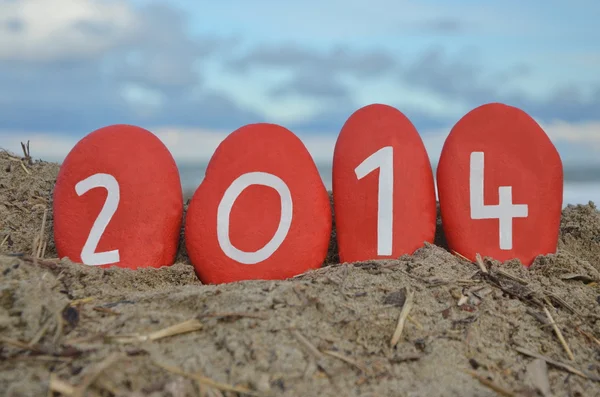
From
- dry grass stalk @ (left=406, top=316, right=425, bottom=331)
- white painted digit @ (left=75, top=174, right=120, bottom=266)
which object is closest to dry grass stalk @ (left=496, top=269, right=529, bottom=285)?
dry grass stalk @ (left=406, top=316, right=425, bottom=331)

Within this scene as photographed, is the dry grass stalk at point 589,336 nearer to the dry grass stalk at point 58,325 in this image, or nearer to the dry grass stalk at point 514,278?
the dry grass stalk at point 514,278

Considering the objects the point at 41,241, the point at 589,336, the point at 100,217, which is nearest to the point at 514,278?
the point at 589,336

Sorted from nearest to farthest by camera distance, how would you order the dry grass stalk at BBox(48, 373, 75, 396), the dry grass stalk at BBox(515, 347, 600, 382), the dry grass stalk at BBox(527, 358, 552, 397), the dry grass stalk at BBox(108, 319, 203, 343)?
1. the dry grass stalk at BBox(48, 373, 75, 396)
2. the dry grass stalk at BBox(108, 319, 203, 343)
3. the dry grass stalk at BBox(527, 358, 552, 397)
4. the dry grass stalk at BBox(515, 347, 600, 382)

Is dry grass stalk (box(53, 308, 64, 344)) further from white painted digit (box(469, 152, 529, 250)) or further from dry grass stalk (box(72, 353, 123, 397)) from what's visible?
white painted digit (box(469, 152, 529, 250))

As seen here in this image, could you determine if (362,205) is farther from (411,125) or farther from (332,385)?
(332,385)

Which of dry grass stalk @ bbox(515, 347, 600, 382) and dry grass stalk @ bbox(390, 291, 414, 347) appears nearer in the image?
dry grass stalk @ bbox(390, 291, 414, 347)

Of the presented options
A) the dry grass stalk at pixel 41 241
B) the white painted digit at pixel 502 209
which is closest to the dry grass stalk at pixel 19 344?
the dry grass stalk at pixel 41 241

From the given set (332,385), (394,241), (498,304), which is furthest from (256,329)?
(394,241)
